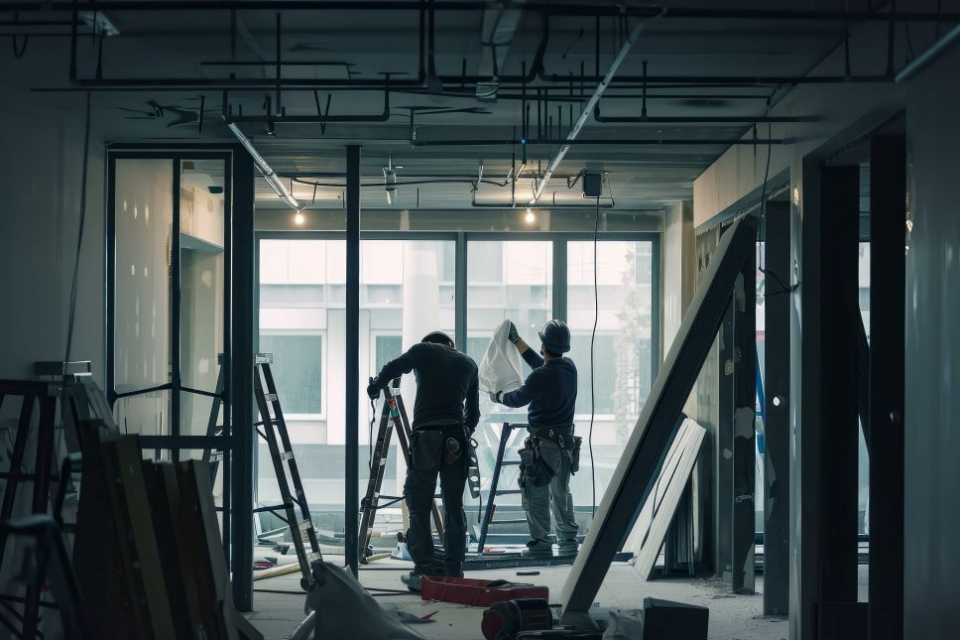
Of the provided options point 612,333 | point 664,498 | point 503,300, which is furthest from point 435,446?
point 612,333

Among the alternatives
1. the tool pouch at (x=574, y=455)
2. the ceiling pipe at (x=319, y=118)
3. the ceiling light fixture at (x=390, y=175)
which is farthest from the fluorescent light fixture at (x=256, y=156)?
the tool pouch at (x=574, y=455)

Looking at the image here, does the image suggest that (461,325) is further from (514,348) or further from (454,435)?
(454,435)

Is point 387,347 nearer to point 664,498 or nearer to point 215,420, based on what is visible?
point 664,498

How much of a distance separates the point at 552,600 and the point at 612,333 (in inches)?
141

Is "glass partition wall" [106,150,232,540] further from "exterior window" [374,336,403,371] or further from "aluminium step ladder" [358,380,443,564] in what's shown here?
"exterior window" [374,336,403,371]

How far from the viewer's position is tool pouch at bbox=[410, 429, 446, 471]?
667 cm

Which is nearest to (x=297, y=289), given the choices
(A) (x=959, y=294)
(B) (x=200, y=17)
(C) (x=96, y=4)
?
(B) (x=200, y=17)

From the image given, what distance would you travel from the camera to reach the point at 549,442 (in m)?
7.61

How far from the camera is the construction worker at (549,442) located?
758 centimetres

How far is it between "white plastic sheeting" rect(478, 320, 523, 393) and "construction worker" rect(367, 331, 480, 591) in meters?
1.38

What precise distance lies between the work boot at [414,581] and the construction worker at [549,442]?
1.22 metres

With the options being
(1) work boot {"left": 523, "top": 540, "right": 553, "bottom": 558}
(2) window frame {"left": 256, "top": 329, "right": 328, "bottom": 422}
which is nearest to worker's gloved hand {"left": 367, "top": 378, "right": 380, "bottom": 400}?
(1) work boot {"left": 523, "top": 540, "right": 553, "bottom": 558}

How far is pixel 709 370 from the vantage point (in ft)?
23.9

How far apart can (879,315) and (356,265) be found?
122 inches
